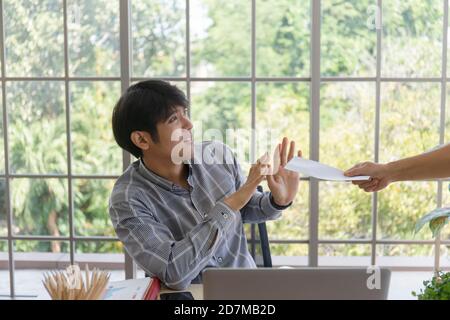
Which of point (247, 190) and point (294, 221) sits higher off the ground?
point (247, 190)

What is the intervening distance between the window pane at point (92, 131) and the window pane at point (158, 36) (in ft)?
1.64

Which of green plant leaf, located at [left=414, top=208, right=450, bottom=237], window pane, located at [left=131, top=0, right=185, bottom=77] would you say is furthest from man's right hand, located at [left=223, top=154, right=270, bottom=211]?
window pane, located at [left=131, top=0, right=185, bottom=77]

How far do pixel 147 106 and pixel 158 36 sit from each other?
337 cm

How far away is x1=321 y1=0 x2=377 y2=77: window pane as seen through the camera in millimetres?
5777

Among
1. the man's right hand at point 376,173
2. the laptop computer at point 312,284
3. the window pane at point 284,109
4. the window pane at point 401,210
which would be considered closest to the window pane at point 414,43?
the window pane at point 401,210

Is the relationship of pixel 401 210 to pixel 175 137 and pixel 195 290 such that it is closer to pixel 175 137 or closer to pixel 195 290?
pixel 175 137

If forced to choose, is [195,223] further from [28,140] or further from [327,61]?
[327,61]

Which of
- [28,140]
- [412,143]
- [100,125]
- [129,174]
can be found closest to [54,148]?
[28,140]

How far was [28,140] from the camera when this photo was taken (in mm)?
3568

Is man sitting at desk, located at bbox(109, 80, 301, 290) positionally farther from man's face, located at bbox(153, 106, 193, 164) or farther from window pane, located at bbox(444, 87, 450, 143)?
window pane, located at bbox(444, 87, 450, 143)

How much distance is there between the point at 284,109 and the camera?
5605 millimetres

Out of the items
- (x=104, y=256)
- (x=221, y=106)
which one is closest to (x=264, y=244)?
(x=104, y=256)

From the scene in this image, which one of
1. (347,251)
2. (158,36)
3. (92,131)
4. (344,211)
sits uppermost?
(158,36)

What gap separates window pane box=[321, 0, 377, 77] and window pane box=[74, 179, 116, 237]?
2818 millimetres
